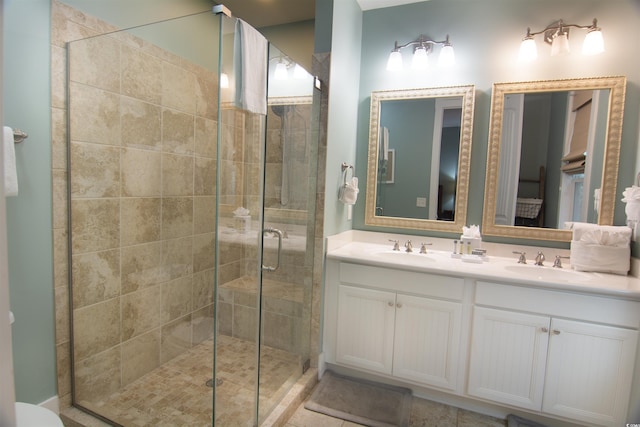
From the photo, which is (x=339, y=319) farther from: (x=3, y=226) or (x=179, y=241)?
(x=3, y=226)

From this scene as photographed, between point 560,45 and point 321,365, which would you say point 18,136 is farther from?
point 560,45

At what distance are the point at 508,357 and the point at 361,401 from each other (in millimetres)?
898

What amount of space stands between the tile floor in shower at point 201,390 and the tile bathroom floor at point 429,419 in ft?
0.57

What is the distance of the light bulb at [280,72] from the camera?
6.19 feet

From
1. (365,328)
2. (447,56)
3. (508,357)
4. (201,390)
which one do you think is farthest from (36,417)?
(447,56)

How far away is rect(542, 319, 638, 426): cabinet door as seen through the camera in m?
1.75

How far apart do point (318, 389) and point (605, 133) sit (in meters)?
2.43

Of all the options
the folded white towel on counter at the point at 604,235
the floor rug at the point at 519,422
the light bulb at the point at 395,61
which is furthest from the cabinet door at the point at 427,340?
the light bulb at the point at 395,61

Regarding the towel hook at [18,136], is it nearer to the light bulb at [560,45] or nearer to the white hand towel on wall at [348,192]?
the white hand towel on wall at [348,192]

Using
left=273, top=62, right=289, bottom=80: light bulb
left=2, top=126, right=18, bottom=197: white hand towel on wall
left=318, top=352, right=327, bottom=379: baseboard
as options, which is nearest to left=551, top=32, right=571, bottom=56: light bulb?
left=273, top=62, right=289, bottom=80: light bulb

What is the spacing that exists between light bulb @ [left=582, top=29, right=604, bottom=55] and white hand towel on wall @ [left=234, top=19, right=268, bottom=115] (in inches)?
77.9

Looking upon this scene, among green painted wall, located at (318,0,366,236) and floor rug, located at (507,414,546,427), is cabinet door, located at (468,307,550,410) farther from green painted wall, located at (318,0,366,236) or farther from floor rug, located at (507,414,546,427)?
green painted wall, located at (318,0,366,236)

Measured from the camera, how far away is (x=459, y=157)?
2.47 m

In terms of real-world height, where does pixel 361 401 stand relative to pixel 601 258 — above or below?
below
